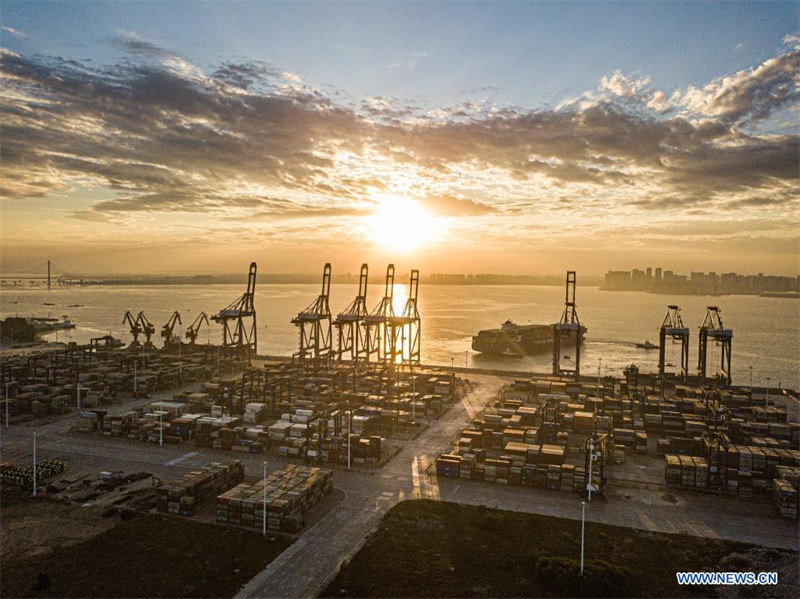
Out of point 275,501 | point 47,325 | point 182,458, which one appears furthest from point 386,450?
point 47,325

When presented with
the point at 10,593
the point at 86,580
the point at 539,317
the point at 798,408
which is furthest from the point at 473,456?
the point at 539,317

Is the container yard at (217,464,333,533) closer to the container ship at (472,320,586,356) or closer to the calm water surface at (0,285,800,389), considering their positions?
the calm water surface at (0,285,800,389)

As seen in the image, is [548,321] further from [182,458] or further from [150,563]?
[150,563]

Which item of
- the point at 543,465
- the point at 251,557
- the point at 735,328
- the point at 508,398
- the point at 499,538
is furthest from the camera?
the point at 735,328

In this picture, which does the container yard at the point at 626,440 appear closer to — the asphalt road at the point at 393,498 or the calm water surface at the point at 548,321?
the asphalt road at the point at 393,498

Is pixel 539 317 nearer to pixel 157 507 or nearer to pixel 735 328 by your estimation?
pixel 735 328

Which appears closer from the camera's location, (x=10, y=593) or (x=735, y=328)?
(x=10, y=593)

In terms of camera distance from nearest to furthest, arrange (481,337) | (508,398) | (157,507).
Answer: (157,507) < (508,398) < (481,337)
